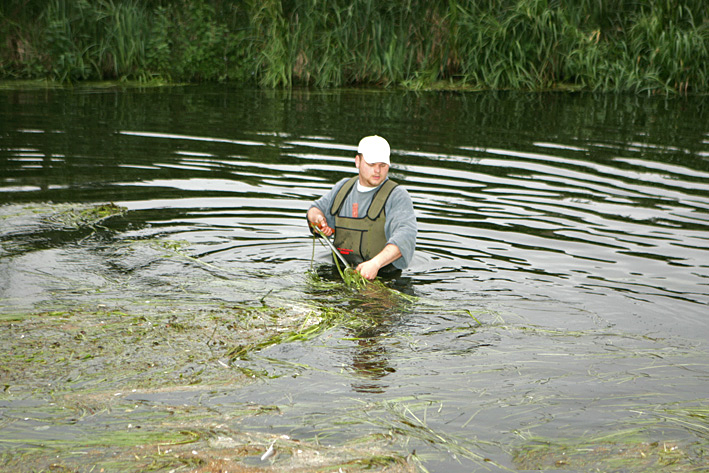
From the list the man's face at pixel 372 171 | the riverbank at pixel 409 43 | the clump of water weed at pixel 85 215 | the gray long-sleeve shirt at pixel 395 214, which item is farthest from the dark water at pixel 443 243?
the riverbank at pixel 409 43

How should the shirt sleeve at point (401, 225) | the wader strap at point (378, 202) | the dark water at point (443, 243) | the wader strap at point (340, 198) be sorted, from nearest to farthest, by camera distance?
the dark water at point (443, 243)
the shirt sleeve at point (401, 225)
the wader strap at point (378, 202)
the wader strap at point (340, 198)

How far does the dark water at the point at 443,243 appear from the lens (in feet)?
14.4

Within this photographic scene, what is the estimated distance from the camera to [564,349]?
5.17 metres

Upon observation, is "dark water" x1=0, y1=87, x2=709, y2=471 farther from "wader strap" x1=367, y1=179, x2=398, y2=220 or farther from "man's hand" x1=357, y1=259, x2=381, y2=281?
"wader strap" x1=367, y1=179, x2=398, y2=220

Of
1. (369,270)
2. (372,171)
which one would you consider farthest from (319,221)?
(369,270)

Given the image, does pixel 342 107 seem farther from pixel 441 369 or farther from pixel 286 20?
pixel 441 369

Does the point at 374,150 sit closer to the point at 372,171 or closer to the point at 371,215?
the point at 372,171

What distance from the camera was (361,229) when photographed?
667cm

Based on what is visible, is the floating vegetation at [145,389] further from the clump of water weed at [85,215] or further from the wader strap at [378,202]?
the clump of water weed at [85,215]

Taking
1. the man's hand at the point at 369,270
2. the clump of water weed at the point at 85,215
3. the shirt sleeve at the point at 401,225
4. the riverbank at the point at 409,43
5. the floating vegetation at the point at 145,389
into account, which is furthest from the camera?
the riverbank at the point at 409,43

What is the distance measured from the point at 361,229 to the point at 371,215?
6.0 inches

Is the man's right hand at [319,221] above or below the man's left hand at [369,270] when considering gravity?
above

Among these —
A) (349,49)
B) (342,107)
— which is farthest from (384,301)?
(349,49)

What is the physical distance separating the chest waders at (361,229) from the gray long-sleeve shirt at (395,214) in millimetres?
41
